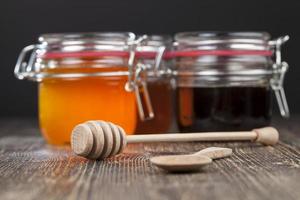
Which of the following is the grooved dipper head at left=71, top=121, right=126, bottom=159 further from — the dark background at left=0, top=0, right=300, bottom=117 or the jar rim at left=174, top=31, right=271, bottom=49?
the dark background at left=0, top=0, right=300, bottom=117

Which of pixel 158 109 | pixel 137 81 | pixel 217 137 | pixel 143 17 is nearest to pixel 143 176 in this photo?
pixel 217 137

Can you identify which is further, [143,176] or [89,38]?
[89,38]

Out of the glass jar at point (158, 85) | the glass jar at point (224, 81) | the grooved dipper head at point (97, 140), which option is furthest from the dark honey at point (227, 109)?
the grooved dipper head at point (97, 140)

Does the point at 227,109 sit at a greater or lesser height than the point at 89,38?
lesser

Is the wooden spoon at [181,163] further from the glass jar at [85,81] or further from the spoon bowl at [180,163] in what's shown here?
the glass jar at [85,81]

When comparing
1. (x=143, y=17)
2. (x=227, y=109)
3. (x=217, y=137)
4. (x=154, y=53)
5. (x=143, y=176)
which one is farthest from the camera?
(x=143, y=17)

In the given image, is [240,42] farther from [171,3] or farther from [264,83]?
[171,3]

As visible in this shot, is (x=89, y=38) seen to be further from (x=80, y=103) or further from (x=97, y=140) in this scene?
(x=97, y=140)
